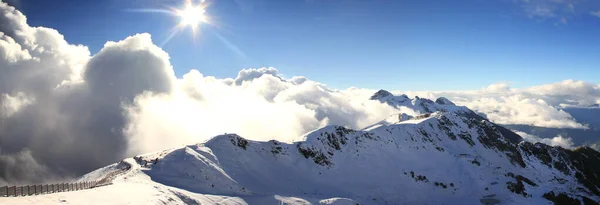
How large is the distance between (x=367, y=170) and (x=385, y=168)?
6273 mm

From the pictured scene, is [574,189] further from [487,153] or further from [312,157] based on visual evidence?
[312,157]

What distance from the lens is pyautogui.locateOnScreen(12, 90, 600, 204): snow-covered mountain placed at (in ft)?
166

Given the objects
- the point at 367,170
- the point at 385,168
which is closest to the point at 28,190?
the point at 367,170

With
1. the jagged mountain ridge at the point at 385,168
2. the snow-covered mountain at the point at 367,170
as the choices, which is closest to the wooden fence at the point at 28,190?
the snow-covered mountain at the point at 367,170

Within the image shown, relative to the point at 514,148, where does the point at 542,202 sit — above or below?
below

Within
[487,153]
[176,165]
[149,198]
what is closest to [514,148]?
[487,153]

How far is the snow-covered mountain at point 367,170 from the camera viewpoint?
166ft

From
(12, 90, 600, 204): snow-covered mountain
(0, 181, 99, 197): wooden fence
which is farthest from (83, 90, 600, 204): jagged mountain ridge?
(0, 181, 99, 197): wooden fence

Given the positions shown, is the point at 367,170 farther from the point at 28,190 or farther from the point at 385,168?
the point at 28,190

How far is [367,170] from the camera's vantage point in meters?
83.3

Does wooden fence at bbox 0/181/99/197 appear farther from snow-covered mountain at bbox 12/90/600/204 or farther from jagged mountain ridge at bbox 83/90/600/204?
jagged mountain ridge at bbox 83/90/600/204

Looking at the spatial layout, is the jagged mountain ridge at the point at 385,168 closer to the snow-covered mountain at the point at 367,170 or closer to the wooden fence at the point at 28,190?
the snow-covered mountain at the point at 367,170

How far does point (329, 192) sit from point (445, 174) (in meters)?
41.8

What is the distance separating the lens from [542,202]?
278 ft
